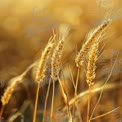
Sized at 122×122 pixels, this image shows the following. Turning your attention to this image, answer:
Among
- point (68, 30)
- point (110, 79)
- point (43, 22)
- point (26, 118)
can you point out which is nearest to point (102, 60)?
point (110, 79)

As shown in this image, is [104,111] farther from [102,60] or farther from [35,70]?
[35,70]

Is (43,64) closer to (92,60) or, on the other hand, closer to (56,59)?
(56,59)

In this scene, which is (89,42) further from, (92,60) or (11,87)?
(11,87)

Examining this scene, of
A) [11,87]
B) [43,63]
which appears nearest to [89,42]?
[43,63]

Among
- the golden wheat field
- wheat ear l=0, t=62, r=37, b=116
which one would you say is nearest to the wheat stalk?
the golden wheat field

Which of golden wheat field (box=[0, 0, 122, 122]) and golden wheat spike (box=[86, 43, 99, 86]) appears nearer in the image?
golden wheat spike (box=[86, 43, 99, 86])

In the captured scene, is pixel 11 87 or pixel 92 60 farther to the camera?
pixel 11 87

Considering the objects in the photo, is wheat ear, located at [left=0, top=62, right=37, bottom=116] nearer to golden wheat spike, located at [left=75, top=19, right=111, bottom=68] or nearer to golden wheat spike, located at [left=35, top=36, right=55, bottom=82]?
golden wheat spike, located at [left=35, top=36, right=55, bottom=82]

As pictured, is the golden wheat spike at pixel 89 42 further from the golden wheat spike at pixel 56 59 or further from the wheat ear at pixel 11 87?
the wheat ear at pixel 11 87

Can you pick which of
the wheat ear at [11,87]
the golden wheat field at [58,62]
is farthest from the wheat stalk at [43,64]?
the wheat ear at [11,87]
